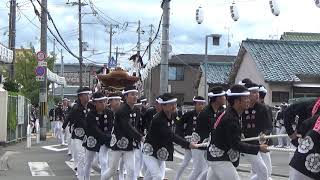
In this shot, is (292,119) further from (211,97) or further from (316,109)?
(316,109)

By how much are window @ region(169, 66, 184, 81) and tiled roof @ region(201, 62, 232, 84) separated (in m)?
10.6

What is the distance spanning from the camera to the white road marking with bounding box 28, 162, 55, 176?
15.3 m

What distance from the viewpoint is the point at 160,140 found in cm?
956

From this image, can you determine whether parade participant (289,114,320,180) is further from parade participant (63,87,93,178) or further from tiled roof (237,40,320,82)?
tiled roof (237,40,320,82)

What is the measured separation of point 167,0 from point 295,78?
11947 mm

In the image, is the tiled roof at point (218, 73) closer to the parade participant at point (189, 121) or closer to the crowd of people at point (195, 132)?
the crowd of people at point (195, 132)

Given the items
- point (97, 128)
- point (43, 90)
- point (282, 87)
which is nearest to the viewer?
point (97, 128)

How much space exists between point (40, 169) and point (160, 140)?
762cm

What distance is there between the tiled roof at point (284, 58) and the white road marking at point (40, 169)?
15504 millimetres

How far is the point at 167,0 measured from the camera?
67.4ft

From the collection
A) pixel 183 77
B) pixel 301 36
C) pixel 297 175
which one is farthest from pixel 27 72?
pixel 297 175

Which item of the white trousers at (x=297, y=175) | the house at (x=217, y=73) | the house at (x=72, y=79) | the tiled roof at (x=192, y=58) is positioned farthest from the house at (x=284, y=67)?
the house at (x=72, y=79)

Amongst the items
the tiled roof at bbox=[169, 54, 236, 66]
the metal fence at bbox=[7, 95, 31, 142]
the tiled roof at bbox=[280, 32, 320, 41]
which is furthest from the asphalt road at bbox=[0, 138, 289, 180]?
the tiled roof at bbox=[169, 54, 236, 66]

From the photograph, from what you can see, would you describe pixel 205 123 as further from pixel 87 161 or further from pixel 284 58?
pixel 284 58
